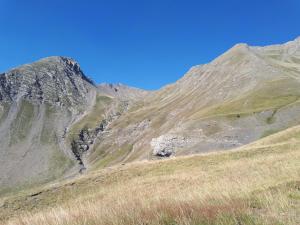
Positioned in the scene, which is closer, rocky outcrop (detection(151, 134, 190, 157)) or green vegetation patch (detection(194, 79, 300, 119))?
rocky outcrop (detection(151, 134, 190, 157))

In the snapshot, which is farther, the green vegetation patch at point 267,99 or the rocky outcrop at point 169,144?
the green vegetation patch at point 267,99

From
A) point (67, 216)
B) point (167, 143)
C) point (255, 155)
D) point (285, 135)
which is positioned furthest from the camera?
point (167, 143)

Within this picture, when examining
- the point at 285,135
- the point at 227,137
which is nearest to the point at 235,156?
the point at 285,135

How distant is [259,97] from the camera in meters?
131

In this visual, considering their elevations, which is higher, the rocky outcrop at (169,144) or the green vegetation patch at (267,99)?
the green vegetation patch at (267,99)

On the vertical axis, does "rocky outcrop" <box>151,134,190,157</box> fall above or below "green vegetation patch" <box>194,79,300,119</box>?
below

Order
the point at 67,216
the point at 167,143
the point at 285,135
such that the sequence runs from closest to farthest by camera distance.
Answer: the point at 67,216, the point at 285,135, the point at 167,143

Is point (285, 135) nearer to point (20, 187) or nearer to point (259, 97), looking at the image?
point (259, 97)

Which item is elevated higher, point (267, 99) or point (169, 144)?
point (267, 99)

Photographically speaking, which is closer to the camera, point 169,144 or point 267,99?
point 169,144

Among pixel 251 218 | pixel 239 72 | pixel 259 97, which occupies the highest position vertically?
pixel 239 72

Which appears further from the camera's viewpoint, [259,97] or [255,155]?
[259,97]

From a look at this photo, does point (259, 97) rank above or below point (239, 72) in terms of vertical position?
below

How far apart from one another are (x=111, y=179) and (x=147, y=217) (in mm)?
25205
